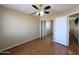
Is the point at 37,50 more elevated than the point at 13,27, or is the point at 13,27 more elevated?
→ the point at 13,27

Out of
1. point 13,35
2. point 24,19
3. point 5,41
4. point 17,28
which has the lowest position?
point 5,41

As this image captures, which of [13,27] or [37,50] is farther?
[13,27]

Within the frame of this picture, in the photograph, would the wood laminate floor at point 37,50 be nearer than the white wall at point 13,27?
Yes

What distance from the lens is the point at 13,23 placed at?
98.8 inches

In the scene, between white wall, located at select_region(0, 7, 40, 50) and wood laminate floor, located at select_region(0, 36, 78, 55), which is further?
white wall, located at select_region(0, 7, 40, 50)

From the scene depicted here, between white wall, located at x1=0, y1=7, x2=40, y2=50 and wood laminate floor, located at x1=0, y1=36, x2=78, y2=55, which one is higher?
white wall, located at x1=0, y1=7, x2=40, y2=50

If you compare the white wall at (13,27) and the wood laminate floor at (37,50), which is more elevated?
the white wall at (13,27)

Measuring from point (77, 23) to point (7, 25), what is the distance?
186 centimetres

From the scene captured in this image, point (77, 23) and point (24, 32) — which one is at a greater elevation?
point (77, 23)
